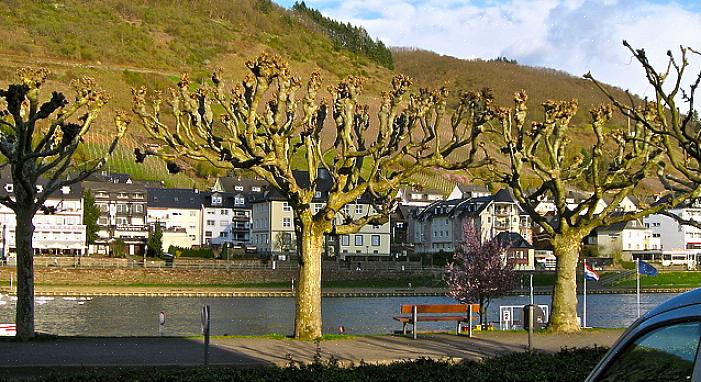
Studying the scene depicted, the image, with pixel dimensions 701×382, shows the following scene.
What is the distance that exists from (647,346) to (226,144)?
18110 mm

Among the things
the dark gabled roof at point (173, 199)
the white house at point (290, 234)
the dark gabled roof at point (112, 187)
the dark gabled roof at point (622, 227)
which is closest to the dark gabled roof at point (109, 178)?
the dark gabled roof at point (112, 187)

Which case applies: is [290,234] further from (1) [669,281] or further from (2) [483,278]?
(2) [483,278]

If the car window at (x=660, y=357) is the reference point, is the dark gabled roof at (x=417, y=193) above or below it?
above

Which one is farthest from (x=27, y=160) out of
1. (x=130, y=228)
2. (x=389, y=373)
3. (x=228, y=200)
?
(x=228, y=200)

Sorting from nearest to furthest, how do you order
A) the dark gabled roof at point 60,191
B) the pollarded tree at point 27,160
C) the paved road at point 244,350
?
the paved road at point 244,350, the pollarded tree at point 27,160, the dark gabled roof at point 60,191

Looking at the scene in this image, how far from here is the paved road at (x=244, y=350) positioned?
17.3 metres

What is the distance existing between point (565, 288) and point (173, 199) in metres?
103

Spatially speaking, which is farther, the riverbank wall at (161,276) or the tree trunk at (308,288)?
the riverbank wall at (161,276)

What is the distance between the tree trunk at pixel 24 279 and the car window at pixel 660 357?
18.8 metres

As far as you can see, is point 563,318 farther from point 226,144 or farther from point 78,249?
point 78,249

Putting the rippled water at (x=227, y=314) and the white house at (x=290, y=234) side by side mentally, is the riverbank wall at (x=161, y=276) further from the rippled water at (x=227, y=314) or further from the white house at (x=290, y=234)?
the white house at (x=290, y=234)

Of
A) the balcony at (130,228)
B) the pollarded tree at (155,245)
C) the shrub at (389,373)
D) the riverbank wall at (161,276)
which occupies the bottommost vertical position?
the riverbank wall at (161,276)

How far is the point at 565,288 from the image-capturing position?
25.3 metres

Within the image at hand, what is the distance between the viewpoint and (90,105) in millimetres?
25344
